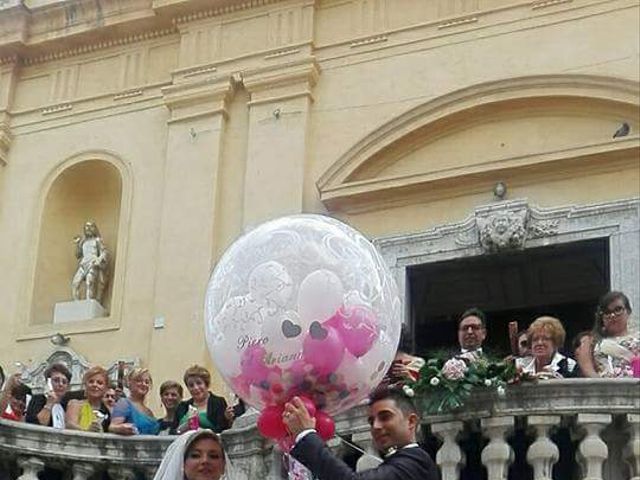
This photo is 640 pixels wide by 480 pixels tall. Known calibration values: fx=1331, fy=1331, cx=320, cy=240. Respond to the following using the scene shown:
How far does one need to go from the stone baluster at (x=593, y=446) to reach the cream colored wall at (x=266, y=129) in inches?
203

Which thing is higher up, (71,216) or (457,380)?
(71,216)

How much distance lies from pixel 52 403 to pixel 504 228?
15.2 ft

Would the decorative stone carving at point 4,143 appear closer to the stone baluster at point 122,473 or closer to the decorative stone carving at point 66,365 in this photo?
the decorative stone carving at point 66,365

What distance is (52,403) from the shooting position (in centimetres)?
877

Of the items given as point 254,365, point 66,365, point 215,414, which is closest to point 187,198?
point 66,365

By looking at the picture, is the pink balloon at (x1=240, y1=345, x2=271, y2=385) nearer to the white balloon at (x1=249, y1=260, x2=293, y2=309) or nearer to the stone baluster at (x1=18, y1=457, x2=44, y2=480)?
the white balloon at (x1=249, y1=260, x2=293, y2=309)

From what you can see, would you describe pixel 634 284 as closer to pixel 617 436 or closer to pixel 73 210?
pixel 617 436

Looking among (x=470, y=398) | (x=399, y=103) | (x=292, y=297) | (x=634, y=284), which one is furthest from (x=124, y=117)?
(x=292, y=297)

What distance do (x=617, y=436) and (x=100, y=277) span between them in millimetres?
8053

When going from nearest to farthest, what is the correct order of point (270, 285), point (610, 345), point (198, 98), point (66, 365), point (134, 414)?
point (270, 285) < point (610, 345) < point (134, 414) < point (66, 365) < point (198, 98)

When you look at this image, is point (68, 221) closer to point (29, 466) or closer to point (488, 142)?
point (488, 142)

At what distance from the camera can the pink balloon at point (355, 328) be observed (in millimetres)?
5324

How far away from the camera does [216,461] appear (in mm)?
5652

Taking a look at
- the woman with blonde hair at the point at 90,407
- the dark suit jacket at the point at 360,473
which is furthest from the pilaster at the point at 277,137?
the dark suit jacket at the point at 360,473
